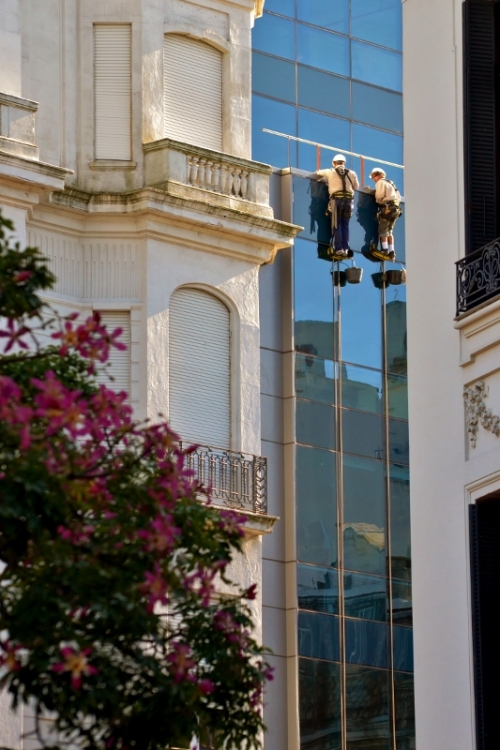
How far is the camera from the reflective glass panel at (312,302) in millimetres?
37656

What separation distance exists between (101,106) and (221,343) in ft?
13.5

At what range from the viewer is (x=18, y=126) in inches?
1331

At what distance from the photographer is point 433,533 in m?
21.9

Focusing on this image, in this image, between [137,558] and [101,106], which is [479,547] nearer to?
[137,558]

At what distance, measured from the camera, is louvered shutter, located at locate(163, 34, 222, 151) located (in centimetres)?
3644

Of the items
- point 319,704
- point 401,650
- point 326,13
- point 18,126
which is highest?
point 326,13

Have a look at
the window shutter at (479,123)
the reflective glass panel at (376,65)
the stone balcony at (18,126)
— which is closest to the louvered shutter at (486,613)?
the window shutter at (479,123)

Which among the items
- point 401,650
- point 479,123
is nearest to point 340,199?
point 401,650

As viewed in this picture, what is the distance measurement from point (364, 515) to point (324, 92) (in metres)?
7.30

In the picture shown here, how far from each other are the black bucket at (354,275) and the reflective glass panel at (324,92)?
7.78 feet

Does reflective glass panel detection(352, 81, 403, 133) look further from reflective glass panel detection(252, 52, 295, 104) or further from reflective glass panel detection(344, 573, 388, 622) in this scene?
reflective glass panel detection(344, 573, 388, 622)

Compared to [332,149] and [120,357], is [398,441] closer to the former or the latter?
[332,149]

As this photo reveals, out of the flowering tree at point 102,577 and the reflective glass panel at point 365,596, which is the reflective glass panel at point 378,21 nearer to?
the reflective glass panel at point 365,596

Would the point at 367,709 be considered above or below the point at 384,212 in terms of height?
below
